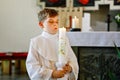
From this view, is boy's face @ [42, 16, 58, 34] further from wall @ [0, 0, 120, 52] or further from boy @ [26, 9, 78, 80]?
wall @ [0, 0, 120, 52]

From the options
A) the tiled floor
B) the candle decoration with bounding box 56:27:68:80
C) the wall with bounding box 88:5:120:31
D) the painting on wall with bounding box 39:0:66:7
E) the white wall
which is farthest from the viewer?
the white wall

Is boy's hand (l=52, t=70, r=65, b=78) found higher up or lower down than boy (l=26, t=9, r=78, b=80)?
lower down

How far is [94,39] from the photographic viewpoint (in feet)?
8.87

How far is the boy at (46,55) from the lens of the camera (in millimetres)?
1354

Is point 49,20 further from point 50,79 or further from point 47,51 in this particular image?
point 50,79

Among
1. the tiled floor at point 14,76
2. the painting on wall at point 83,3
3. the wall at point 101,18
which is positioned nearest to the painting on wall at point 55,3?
the painting on wall at point 83,3

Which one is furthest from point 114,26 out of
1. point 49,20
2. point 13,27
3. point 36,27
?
point 49,20

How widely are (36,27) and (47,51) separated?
3.54 metres

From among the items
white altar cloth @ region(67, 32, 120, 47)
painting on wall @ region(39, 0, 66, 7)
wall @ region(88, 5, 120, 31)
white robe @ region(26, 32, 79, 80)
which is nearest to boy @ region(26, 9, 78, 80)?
white robe @ region(26, 32, 79, 80)

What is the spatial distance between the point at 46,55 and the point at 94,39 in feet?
4.53

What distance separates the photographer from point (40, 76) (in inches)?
54.1

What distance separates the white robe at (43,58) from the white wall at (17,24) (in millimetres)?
3458

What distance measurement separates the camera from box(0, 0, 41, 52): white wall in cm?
487

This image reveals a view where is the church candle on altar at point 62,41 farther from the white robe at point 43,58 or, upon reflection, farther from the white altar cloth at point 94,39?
the white altar cloth at point 94,39
